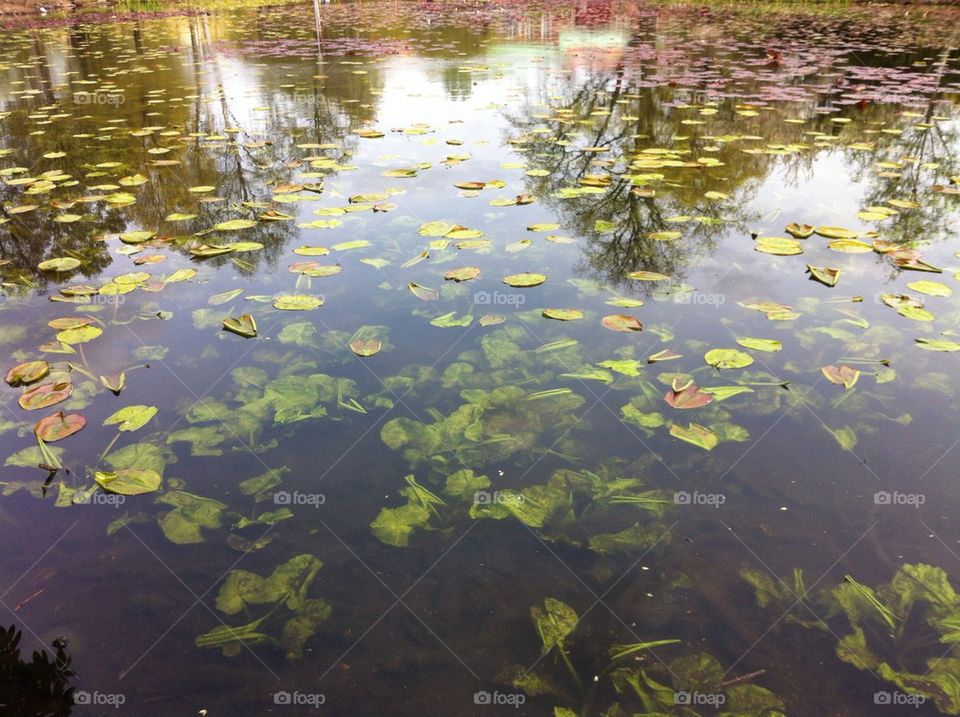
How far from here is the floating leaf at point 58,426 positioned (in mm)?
1927

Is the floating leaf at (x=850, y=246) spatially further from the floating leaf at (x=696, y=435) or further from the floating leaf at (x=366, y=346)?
the floating leaf at (x=366, y=346)

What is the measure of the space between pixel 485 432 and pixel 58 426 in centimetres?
143

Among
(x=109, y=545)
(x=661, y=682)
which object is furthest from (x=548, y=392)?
(x=109, y=545)

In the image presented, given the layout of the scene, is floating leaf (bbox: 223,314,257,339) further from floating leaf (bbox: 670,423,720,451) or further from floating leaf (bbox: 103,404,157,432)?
floating leaf (bbox: 670,423,720,451)

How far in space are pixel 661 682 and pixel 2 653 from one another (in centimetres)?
149

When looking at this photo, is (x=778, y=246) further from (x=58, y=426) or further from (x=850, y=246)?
(x=58, y=426)

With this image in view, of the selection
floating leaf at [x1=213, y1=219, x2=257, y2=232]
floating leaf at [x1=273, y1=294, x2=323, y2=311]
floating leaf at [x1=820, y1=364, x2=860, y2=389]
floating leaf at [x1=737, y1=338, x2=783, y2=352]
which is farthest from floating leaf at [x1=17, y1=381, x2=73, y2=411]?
floating leaf at [x1=820, y1=364, x2=860, y2=389]

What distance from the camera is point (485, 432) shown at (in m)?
1.94

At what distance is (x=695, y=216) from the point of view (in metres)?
3.53

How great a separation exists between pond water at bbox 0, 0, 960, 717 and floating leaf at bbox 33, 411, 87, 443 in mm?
17

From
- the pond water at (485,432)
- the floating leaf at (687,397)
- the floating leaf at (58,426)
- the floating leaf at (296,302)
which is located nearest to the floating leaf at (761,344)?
the pond water at (485,432)

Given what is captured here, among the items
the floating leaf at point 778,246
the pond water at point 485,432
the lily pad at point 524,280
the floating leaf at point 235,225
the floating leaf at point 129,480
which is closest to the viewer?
the pond water at point 485,432

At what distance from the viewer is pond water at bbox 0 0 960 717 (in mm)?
1320

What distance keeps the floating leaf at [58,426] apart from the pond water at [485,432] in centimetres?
2
